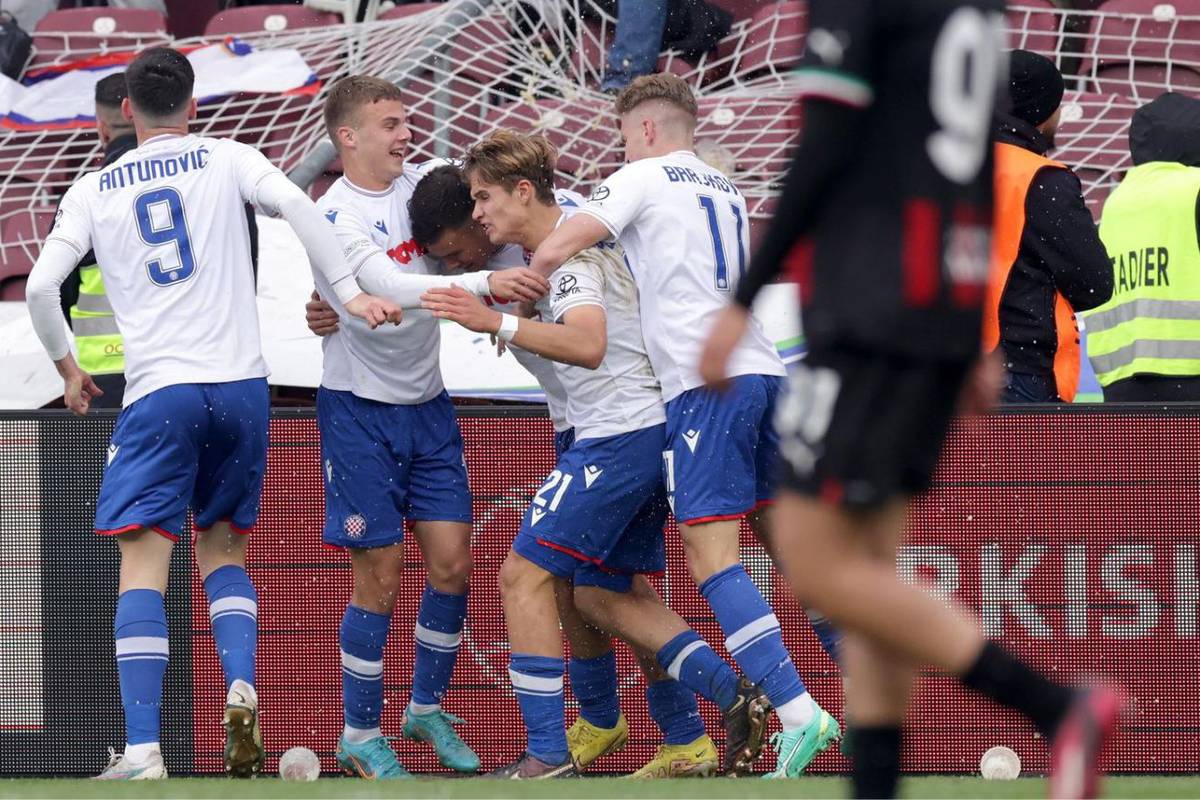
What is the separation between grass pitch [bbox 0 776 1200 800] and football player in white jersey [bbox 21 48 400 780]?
0.42m

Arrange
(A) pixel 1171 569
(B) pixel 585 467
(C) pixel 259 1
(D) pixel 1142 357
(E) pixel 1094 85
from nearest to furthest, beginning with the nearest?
(B) pixel 585 467 → (A) pixel 1171 569 → (D) pixel 1142 357 → (E) pixel 1094 85 → (C) pixel 259 1

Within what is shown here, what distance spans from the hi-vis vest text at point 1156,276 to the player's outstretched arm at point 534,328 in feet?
7.30

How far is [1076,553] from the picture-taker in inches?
225

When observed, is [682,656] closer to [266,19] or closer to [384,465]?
[384,465]

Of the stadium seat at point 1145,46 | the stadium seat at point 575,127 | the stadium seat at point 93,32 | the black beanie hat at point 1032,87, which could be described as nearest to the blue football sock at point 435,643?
the black beanie hat at point 1032,87

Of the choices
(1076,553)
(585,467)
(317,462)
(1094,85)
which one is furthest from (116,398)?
(1094,85)

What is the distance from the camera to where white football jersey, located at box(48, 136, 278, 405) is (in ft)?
17.0

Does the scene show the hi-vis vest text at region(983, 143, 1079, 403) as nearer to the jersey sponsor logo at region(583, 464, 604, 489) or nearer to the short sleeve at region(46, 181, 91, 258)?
the jersey sponsor logo at region(583, 464, 604, 489)

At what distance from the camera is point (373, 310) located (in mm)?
5078

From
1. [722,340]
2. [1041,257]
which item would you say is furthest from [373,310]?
[722,340]

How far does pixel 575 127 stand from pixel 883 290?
602 cm

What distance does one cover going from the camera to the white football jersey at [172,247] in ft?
17.0

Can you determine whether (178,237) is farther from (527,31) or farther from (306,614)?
(527,31)

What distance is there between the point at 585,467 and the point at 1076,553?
169 centimetres
